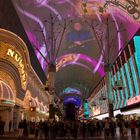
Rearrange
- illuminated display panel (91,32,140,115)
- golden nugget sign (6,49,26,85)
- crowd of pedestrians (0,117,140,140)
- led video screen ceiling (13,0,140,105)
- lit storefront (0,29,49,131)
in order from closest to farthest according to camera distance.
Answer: crowd of pedestrians (0,117,140,140) < lit storefront (0,29,49,131) < golden nugget sign (6,49,26,85) < led video screen ceiling (13,0,140,105) < illuminated display panel (91,32,140,115)

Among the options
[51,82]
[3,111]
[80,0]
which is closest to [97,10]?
[80,0]

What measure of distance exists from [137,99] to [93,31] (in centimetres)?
1645

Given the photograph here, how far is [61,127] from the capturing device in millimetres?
26062

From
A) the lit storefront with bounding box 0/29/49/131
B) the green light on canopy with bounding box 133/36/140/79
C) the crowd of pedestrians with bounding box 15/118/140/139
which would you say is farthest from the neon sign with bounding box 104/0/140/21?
the lit storefront with bounding box 0/29/49/131

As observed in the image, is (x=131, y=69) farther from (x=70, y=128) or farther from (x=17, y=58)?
(x=17, y=58)

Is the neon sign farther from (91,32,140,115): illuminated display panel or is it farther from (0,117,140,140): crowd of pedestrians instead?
(0,117,140,140): crowd of pedestrians

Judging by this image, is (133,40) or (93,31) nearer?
(133,40)

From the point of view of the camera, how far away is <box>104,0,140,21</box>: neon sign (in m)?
39.5

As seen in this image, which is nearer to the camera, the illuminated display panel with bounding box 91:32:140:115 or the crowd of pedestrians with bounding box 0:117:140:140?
the crowd of pedestrians with bounding box 0:117:140:140

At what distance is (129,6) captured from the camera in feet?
131

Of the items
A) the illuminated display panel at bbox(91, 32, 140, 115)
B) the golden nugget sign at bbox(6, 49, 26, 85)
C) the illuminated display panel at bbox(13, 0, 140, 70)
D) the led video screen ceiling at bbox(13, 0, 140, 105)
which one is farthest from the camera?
the illuminated display panel at bbox(91, 32, 140, 115)

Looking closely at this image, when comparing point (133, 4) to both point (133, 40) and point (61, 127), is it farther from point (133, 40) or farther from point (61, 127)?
point (61, 127)

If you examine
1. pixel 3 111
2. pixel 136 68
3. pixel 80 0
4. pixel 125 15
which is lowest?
pixel 3 111

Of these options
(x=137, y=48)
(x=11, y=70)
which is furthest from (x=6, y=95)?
(x=137, y=48)
